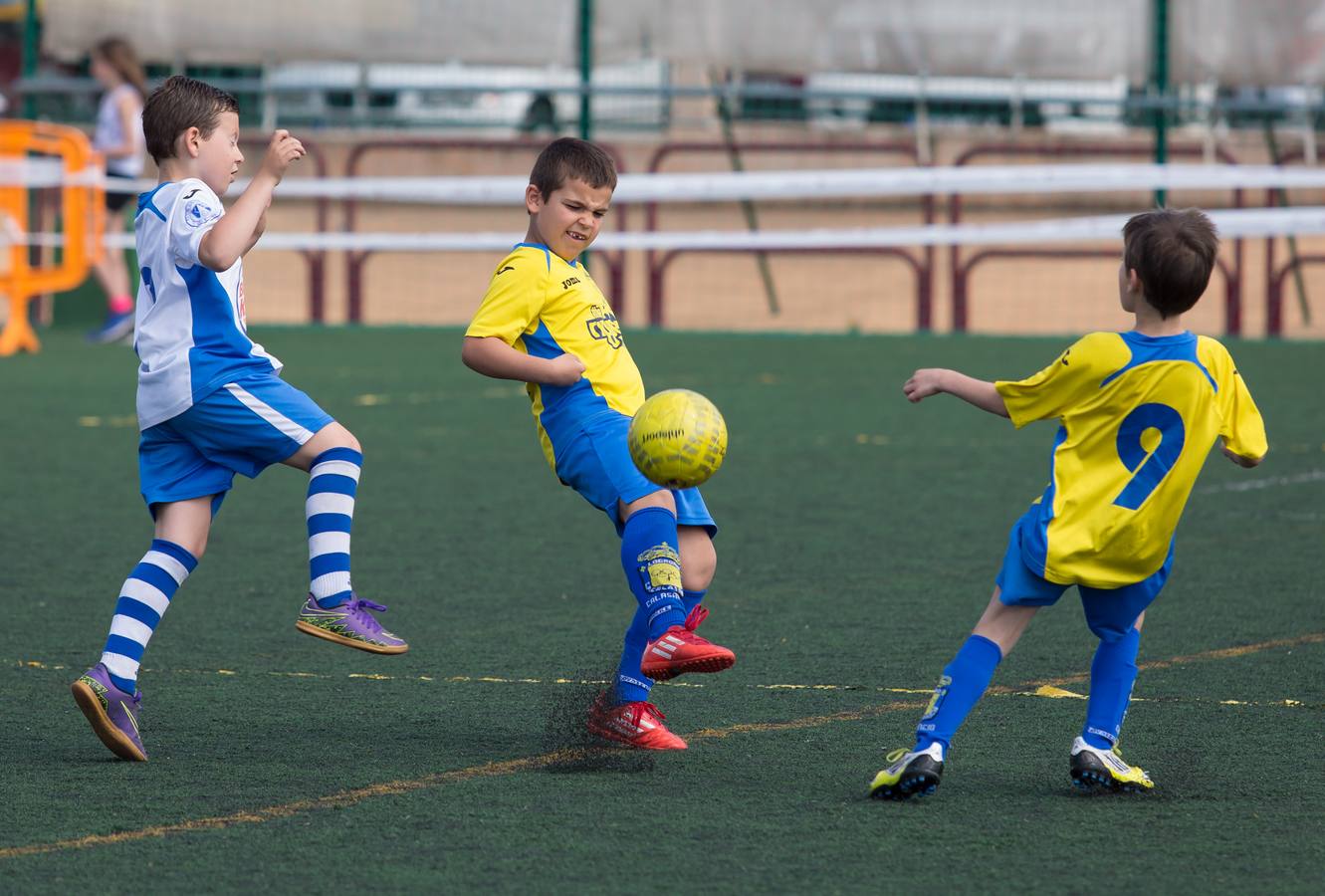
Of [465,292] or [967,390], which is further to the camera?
[465,292]

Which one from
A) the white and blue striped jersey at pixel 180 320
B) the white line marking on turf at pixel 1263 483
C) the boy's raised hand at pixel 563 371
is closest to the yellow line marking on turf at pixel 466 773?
the boy's raised hand at pixel 563 371

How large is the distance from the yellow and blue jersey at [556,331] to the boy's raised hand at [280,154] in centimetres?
58

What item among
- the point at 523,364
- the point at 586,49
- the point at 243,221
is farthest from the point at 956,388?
the point at 586,49

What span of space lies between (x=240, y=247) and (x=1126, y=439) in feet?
6.88

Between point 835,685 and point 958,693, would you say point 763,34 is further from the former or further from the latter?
Answer: point 958,693

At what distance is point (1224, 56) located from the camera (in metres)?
18.2

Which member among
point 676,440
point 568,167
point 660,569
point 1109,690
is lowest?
point 1109,690

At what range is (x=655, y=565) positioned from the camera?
512 centimetres

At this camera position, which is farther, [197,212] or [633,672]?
[633,672]

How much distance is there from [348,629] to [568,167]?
1.27 metres

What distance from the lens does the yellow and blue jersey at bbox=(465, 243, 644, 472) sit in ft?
17.4

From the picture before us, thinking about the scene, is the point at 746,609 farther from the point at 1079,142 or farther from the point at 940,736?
the point at 1079,142

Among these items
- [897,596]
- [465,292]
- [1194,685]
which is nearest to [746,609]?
[897,596]

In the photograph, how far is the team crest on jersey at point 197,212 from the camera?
5195 mm
